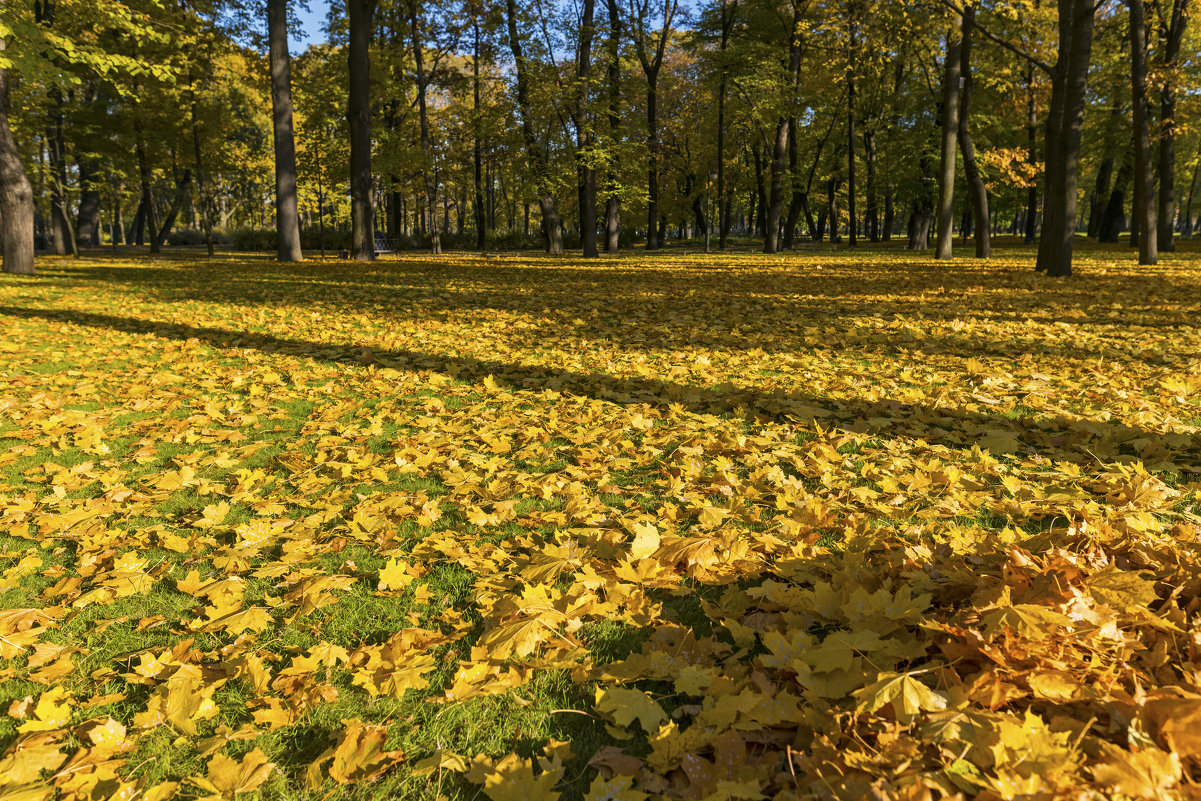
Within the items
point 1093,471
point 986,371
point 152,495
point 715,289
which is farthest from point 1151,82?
point 152,495

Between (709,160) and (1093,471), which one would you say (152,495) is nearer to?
(1093,471)

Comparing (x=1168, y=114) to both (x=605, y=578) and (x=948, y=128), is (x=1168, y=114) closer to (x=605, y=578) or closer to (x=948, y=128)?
(x=948, y=128)

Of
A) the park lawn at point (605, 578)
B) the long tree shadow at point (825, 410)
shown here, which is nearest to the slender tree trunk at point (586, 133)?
the long tree shadow at point (825, 410)

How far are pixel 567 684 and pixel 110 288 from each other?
1395cm

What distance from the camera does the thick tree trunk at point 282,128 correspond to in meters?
17.6

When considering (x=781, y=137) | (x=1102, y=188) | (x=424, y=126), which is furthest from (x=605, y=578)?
(x=1102, y=188)

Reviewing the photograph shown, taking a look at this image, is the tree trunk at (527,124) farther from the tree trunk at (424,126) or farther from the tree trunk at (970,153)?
the tree trunk at (970,153)

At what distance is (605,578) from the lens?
2.31 m

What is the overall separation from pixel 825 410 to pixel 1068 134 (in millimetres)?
12145

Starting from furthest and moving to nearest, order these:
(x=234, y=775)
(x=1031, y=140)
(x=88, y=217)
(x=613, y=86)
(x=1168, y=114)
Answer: (x=88, y=217)
(x=1031, y=140)
(x=613, y=86)
(x=1168, y=114)
(x=234, y=775)

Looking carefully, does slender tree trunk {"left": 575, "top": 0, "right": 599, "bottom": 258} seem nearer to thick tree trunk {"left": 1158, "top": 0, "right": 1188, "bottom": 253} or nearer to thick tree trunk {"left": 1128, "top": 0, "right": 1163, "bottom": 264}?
thick tree trunk {"left": 1128, "top": 0, "right": 1163, "bottom": 264}

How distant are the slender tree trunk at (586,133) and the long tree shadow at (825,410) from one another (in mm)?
14161

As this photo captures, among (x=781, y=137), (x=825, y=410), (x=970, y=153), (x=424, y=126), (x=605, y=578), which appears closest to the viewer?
(x=605, y=578)

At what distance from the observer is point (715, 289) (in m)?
11.7
